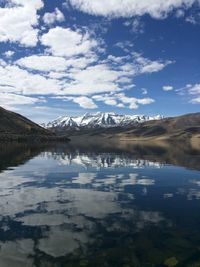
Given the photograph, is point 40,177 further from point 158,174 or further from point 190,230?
point 190,230

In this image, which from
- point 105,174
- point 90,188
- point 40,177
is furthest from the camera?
point 105,174

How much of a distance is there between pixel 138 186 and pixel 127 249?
24.9m

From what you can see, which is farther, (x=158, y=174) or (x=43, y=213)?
(x=158, y=174)

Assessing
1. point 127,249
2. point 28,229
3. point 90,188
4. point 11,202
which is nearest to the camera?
point 127,249

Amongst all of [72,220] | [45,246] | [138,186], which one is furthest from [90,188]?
[45,246]

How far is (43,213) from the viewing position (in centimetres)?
3056

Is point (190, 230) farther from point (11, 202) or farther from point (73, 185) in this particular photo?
point (73, 185)

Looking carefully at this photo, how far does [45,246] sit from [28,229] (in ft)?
12.7

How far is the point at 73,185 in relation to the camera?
46.8 m

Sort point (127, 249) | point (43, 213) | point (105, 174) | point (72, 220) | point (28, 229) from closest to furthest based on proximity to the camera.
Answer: point (127, 249), point (28, 229), point (72, 220), point (43, 213), point (105, 174)

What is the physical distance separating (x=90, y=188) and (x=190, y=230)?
768 inches

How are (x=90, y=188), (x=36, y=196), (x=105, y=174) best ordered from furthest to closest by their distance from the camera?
(x=105, y=174)
(x=90, y=188)
(x=36, y=196)

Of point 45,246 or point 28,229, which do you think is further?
point 28,229

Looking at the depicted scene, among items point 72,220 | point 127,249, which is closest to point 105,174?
point 72,220
